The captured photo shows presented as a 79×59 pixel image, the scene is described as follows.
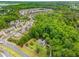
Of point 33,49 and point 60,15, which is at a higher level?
point 60,15

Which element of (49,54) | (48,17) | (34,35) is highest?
(48,17)

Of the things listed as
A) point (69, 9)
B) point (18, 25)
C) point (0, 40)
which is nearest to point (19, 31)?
point (18, 25)

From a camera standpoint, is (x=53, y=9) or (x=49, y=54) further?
(x=53, y=9)

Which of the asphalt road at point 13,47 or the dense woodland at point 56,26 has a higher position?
the dense woodland at point 56,26

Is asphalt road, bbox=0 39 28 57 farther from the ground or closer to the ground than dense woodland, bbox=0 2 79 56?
closer to the ground

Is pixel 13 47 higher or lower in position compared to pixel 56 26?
lower

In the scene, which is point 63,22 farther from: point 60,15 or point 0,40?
point 0,40

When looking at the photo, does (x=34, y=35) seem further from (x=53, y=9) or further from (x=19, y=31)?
(x=53, y=9)

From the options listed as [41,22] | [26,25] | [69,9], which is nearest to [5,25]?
[26,25]
